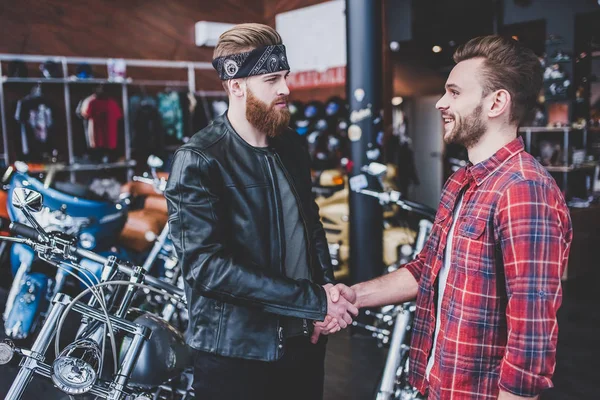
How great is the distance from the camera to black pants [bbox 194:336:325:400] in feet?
5.69

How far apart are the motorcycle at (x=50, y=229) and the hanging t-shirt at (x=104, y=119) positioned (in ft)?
12.8

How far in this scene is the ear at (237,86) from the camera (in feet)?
6.05

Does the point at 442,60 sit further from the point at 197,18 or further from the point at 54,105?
the point at 54,105

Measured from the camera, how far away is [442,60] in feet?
27.6

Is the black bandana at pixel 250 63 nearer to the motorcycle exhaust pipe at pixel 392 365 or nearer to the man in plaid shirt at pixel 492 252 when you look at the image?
the man in plaid shirt at pixel 492 252

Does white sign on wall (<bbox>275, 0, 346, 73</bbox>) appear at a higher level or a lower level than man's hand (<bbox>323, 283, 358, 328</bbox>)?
higher

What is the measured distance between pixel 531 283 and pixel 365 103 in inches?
122

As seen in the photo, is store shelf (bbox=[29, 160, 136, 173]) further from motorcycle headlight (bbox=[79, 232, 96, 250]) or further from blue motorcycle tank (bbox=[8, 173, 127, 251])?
motorcycle headlight (bbox=[79, 232, 96, 250])

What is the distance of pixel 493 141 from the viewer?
152 cm

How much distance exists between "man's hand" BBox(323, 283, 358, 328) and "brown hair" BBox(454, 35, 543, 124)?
2.50 feet

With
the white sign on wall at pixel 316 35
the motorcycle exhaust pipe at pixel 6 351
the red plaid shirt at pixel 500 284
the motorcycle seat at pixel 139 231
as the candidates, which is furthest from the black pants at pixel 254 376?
the white sign on wall at pixel 316 35

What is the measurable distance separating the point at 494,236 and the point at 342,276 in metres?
4.04

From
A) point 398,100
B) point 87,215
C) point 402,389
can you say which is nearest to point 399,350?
point 402,389

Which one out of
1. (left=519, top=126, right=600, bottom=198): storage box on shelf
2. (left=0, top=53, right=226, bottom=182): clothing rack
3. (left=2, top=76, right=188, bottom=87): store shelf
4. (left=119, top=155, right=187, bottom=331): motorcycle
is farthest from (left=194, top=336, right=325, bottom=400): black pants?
(left=2, top=76, right=188, bottom=87): store shelf
